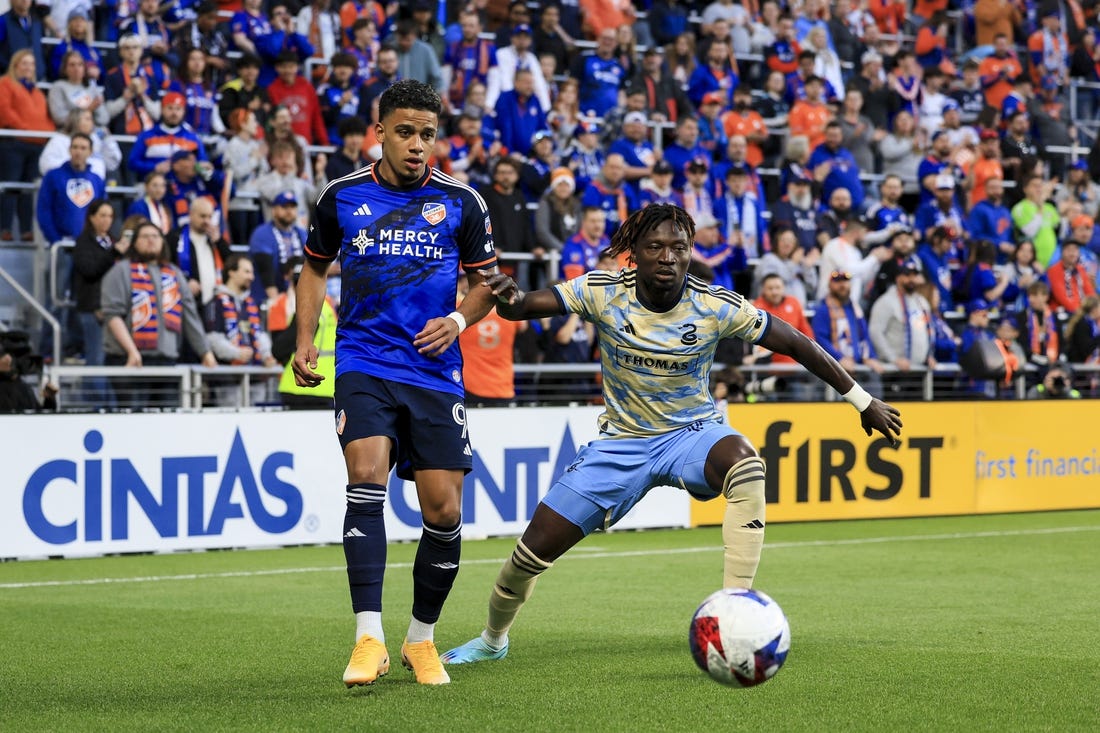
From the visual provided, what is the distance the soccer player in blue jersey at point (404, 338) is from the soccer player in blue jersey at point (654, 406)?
36cm

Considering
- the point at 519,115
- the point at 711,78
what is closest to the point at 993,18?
the point at 711,78

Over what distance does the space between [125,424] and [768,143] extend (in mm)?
11606

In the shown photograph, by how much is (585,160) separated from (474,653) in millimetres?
12331

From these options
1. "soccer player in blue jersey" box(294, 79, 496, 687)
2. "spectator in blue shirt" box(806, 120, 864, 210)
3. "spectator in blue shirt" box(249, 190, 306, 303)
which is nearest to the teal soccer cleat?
"soccer player in blue jersey" box(294, 79, 496, 687)

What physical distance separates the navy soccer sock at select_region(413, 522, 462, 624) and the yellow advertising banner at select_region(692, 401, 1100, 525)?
8928mm

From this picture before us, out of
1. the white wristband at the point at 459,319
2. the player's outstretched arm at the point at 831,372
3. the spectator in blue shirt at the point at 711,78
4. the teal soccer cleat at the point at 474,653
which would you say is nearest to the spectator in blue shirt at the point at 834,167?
the spectator in blue shirt at the point at 711,78

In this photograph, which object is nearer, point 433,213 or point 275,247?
point 433,213

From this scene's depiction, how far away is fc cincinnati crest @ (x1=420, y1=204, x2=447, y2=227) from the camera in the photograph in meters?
7.06

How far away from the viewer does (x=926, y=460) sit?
1725cm

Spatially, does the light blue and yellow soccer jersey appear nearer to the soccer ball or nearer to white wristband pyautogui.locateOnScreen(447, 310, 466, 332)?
white wristband pyautogui.locateOnScreen(447, 310, 466, 332)

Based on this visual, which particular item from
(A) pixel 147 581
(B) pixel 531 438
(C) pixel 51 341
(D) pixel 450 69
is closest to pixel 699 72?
(D) pixel 450 69

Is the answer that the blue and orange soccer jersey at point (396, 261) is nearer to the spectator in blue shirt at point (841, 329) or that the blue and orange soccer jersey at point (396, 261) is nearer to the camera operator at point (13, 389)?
the camera operator at point (13, 389)

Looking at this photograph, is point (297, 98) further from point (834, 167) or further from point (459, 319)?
point (459, 319)

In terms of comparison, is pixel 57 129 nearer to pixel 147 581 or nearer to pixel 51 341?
pixel 51 341
